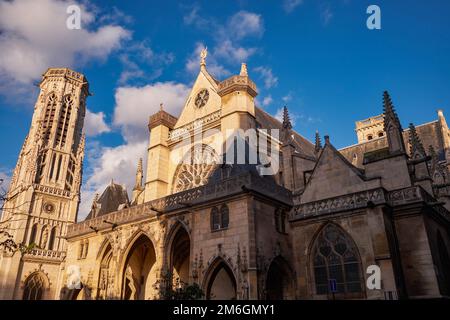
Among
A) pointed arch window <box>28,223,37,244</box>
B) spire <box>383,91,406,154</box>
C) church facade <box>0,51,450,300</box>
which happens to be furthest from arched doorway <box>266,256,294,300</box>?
pointed arch window <box>28,223,37,244</box>

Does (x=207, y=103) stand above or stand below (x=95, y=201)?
above

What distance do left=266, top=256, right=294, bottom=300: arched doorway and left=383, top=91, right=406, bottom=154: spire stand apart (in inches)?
267

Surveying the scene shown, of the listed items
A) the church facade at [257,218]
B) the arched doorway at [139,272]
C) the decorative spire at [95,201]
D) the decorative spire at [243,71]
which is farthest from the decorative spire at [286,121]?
the decorative spire at [95,201]

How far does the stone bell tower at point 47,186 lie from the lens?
112 feet

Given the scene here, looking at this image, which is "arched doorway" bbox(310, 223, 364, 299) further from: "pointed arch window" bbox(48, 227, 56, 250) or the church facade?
"pointed arch window" bbox(48, 227, 56, 250)

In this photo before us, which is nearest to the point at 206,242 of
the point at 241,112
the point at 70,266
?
the point at 241,112

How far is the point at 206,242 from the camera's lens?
16.0 meters

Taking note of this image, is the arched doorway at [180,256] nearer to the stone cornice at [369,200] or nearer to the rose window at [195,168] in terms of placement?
the rose window at [195,168]

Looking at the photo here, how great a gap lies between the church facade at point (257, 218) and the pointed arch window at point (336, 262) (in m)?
0.04

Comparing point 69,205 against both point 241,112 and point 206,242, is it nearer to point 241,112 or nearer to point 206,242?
point 241,112

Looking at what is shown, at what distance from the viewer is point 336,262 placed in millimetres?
15258

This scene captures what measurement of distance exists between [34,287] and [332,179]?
3016cm

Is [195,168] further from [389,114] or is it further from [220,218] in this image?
[389,114]

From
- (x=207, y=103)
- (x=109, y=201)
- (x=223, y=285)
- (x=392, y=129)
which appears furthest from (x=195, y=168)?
(x=392, y=129)
